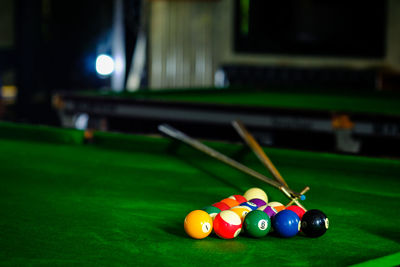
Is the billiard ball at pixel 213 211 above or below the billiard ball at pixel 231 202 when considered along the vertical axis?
above

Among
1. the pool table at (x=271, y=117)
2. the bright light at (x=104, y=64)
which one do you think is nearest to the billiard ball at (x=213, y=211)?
the pool table at (x=271, y=117)

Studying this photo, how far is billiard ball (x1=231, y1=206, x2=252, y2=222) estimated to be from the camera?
4.09 feet

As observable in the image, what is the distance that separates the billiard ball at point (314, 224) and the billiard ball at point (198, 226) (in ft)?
0.66

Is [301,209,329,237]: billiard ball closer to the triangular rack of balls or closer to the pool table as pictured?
the triangular rack of balls

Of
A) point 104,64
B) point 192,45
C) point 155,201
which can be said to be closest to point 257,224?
point 155,201

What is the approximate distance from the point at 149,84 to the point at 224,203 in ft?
21.1

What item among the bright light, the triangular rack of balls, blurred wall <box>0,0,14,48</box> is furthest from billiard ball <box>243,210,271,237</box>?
blurred wall <box>0,0,14,48</box>

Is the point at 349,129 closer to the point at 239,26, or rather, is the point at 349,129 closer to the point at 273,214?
the point at 273,214

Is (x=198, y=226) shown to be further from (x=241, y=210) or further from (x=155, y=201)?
(x=155, y=201)

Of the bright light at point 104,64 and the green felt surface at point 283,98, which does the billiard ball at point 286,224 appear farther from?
the bright light at point 104,64

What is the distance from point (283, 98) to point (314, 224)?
3305 mm

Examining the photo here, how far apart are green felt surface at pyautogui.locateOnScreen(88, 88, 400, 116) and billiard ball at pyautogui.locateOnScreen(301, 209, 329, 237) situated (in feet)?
7.61

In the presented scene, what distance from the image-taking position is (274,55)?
288 inches

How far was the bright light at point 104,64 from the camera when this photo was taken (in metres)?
7.12
